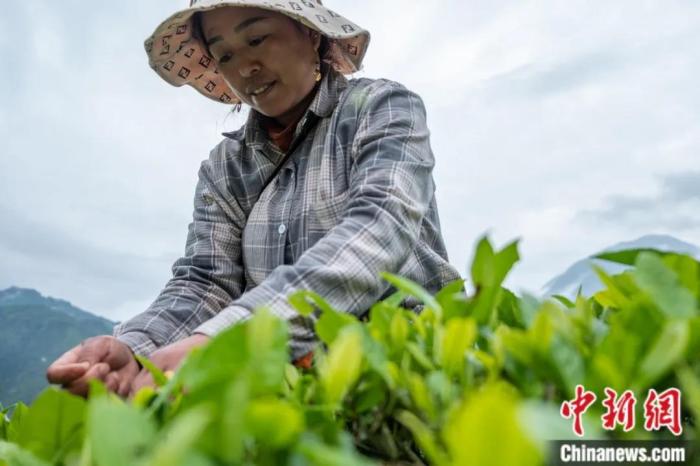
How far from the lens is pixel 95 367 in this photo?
2.59 ft

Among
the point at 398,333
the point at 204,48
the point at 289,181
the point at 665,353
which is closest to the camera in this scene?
the point at 665,353

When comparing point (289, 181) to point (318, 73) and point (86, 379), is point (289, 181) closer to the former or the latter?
point (318, 73)

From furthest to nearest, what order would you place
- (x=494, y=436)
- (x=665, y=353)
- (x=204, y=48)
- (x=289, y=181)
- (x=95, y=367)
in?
(x=204, y=48) < (x=289, y=181) < (x=95, y=367) < (x=665, y=353) < (x=494, y=436)

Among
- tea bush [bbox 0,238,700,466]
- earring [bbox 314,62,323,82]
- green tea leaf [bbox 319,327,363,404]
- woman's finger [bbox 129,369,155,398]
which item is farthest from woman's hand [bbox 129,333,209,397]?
earring [bbox 314,62,323,82]

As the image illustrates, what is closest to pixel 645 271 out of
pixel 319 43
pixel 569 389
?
pixel 569 389

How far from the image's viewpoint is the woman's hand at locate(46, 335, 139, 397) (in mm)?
760

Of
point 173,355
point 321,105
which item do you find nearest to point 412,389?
point 173,355

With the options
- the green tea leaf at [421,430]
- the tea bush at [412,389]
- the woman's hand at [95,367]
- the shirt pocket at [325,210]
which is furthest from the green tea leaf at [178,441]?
the shirt pocket at [325,210]

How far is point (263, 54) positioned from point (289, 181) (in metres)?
0.29

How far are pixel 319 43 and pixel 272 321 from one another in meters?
1.26

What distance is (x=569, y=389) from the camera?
0.35 meters

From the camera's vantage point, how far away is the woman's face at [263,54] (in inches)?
51.3

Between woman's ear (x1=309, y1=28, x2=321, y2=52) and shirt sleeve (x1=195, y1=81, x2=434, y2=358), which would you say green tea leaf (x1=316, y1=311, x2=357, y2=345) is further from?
woman's ear (x1=309, y1=28, x2=321, y2=52)

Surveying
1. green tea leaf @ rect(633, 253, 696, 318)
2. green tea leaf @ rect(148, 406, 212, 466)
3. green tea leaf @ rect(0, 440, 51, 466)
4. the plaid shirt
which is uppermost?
the plaid shirt
